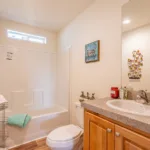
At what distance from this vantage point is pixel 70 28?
2.60 meters

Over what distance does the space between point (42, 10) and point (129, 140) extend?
2.33m

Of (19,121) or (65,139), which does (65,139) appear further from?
(19,121)

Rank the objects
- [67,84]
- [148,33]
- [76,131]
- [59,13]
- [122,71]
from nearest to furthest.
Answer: [148,33]
[122,71]
[76,131]
[59,13]
[67,84]

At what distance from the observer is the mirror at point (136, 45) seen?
126 centimetres

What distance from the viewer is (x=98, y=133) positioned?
104 centimetres

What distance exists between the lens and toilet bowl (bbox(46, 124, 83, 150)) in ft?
4.52

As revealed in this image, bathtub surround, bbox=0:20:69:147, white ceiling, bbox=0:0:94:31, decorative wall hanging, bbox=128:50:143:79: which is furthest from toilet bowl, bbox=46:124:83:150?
white ceiling, bbox=0:0:94:31

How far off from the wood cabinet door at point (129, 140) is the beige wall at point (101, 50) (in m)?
0.78

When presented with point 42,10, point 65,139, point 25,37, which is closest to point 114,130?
point 65,139

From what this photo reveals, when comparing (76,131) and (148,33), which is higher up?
(148,33)

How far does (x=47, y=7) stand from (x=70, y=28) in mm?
693

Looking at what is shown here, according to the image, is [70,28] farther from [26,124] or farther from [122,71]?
[26,124]

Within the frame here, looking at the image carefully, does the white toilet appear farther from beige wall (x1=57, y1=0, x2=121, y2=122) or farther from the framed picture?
the framed picture

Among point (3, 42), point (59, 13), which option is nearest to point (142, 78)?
point (59, 13)
